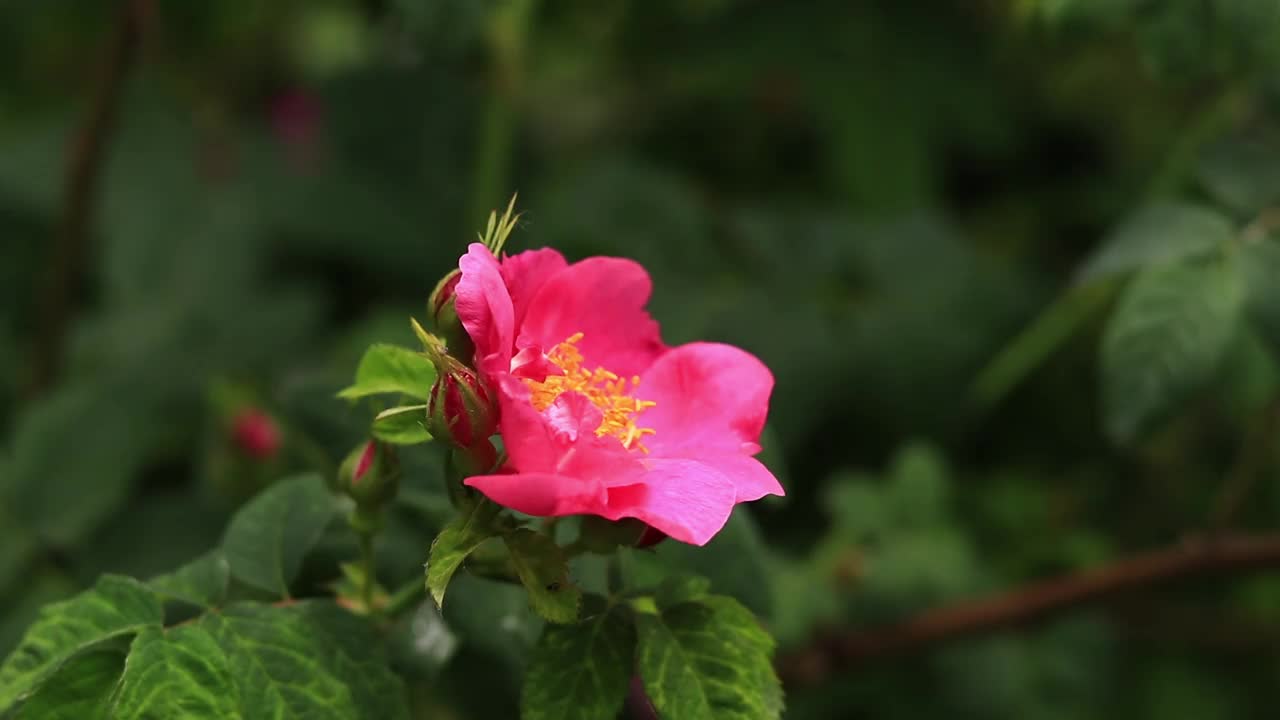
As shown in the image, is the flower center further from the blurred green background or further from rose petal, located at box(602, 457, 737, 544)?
the blurred green background

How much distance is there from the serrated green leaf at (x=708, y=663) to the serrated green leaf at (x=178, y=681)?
205 mm

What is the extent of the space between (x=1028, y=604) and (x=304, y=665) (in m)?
0.91

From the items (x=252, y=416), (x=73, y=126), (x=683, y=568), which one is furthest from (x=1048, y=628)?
(x=73, y=126)

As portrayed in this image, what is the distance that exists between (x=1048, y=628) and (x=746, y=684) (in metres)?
1.07

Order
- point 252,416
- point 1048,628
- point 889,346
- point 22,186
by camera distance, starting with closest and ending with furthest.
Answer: point 252,416
point 1048,628
point 889,346
point 22,186

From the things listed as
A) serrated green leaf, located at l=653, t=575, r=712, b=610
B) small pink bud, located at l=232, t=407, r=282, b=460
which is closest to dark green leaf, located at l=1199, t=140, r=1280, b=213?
serrated green leaf, located at l=653, t=575, r=712, b=610

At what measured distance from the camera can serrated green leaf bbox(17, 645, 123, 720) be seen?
26.2 inches

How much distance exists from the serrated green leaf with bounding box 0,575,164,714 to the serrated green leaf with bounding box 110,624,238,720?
0.03 meters

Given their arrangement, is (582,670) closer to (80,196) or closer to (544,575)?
(544,575)

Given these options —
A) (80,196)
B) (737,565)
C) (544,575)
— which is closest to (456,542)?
(544,575)

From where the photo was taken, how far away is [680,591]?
0.71 metres

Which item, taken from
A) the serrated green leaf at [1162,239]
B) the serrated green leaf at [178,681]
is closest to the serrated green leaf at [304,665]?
the serrated green leaf at [178,681]

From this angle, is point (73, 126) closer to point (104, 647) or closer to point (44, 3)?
point (44, 3)

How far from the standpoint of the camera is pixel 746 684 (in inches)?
26.0
